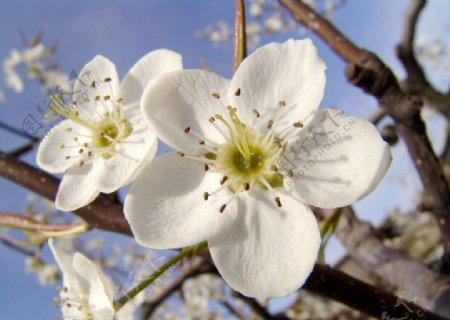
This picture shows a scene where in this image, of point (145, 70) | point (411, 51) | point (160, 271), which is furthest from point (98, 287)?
point (411, 51)

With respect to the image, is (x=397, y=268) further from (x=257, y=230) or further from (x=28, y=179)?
(x=28, y=179)

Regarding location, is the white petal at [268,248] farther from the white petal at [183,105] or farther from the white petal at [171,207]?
the white petal at [183,105]

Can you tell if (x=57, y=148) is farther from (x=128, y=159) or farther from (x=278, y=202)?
(x=278, y=202)

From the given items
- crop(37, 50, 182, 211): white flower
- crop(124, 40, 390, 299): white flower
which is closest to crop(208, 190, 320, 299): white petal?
crop(124, 40, 390, 299): white flower

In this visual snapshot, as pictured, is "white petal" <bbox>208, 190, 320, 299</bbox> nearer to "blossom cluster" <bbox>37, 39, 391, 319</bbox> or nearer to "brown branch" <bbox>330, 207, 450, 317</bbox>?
"blossom cluster" <bbox>37, 39, 391, 319</bbox>

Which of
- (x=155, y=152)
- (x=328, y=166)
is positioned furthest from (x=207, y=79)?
(x=328, y=166)
